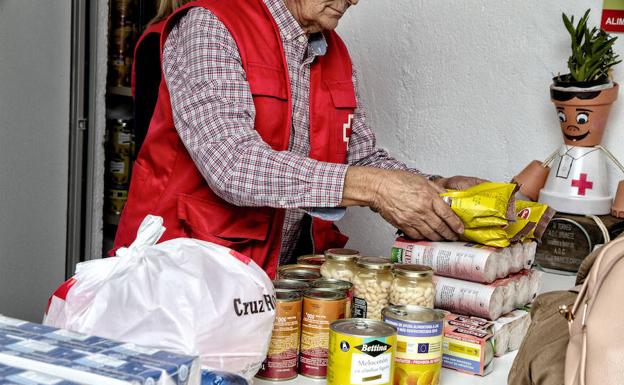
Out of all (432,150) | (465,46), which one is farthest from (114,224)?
(465,46)

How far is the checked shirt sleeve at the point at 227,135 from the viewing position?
1.39m

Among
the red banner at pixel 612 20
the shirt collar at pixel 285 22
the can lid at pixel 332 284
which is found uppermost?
the red banner at pixel 612 20

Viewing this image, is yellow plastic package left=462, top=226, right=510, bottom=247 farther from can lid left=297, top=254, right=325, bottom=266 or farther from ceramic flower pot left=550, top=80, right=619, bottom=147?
ceramic flower pot left=550, top=80, right=619, bottom=147

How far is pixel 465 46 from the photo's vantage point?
2.18 metres

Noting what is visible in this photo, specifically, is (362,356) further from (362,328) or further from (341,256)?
(341,256)

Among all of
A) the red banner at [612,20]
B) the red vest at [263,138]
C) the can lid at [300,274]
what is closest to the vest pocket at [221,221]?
the red vest at [263,138]

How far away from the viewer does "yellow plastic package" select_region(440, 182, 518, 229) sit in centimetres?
131

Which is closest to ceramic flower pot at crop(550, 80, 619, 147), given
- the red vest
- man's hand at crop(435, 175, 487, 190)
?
man's hand at crop(435, 175, 487, 190)

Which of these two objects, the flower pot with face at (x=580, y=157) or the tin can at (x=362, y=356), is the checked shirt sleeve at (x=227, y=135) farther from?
the flower pot with face at (x=580, y=157)

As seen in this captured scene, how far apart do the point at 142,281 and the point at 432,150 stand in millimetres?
1463

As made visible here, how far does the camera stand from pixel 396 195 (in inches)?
55.5

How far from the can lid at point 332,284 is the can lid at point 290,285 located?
2 centimetres

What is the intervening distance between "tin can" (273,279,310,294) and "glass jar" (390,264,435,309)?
138 mm

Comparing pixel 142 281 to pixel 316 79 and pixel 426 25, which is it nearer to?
pixel 316 79
